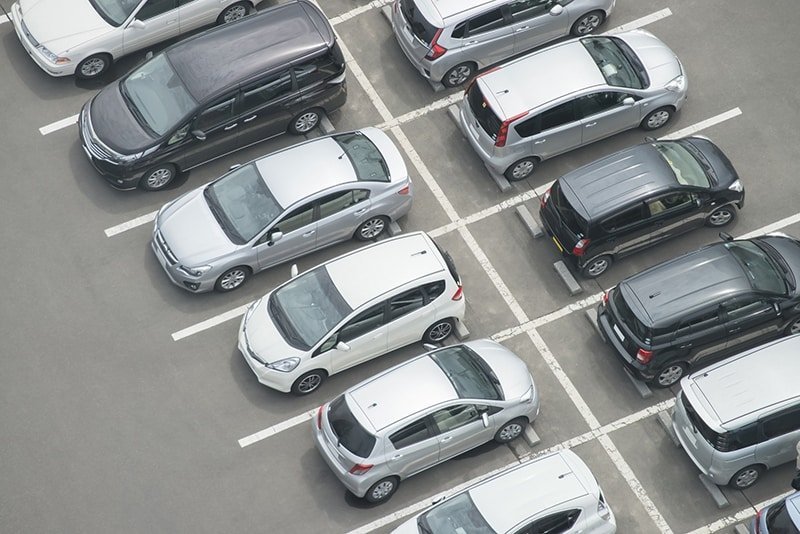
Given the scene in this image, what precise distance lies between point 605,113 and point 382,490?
8.44 meters

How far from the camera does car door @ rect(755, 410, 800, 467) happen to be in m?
22.6

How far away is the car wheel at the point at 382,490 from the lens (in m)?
22.9

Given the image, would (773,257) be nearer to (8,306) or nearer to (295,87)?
(295,87)

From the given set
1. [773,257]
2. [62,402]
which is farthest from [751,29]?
[62,402]

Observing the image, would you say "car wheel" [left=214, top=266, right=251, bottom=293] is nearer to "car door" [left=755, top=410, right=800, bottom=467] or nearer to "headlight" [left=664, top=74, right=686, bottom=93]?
"headlight" [left=664, top=74, right=686, bottom=93]

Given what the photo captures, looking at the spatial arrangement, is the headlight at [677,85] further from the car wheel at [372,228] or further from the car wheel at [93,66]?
the car wheel at [93,66]

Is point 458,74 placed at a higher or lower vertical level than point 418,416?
higher

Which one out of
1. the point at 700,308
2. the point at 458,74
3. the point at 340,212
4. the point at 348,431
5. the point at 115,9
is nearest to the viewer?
the point at 348,431

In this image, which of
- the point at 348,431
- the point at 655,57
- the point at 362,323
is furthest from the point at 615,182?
the point at 348,431

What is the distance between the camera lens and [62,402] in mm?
24219

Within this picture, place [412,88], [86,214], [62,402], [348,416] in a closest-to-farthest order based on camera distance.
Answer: [348,416], [62,402], [86,214], [412,88]

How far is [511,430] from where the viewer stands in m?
23.7

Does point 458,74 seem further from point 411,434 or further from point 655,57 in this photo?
point 411,434

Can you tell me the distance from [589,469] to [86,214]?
10.4 metres
